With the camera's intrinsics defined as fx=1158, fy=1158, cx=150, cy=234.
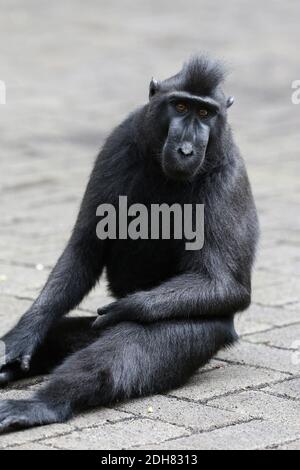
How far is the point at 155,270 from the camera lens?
5.84m

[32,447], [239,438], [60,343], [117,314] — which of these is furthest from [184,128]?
[32,447]

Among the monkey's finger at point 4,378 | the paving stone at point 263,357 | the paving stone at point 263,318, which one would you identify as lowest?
the monkey's finger at point 4,378

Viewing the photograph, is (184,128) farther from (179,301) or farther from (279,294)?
(279,294)

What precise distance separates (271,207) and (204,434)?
5.11 meters

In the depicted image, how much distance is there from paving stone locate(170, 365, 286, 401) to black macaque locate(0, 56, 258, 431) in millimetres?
91

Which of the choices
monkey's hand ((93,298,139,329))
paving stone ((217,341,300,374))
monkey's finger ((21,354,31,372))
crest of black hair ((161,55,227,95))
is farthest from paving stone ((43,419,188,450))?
crest of black hair ((161,55,227,95))

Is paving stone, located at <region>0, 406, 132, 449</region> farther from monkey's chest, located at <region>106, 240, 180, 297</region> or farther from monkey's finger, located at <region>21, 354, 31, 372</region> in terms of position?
monkey's chest, located at <region>106, 240, 180, 297</region>

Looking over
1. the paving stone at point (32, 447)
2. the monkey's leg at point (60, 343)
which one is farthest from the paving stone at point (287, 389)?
the paving stone at point (32, 447)

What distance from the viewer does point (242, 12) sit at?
18.4 meters

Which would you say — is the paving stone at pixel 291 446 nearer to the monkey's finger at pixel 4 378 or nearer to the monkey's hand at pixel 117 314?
the monkey's hand at pixel 117 314

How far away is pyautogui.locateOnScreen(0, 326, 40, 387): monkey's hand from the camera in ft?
18.4

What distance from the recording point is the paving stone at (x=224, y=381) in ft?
18.1
